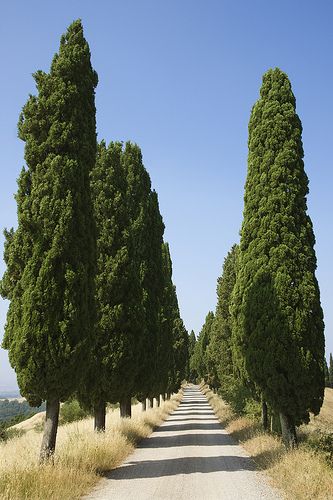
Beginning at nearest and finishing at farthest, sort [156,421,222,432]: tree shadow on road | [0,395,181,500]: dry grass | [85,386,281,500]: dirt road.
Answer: [0,395,181,500]: dry grass, [85,386,281,500]: dirt road, [156,421,222,432]: tree shadow on road

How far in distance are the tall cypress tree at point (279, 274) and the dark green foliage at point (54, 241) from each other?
19.6ft

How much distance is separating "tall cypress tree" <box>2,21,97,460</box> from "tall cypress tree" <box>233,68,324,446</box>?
599 centimetres

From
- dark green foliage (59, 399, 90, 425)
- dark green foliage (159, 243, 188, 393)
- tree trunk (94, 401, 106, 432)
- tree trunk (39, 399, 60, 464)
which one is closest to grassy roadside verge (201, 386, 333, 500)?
tree trunk (39, 399, 60, 464)

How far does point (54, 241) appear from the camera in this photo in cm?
1164

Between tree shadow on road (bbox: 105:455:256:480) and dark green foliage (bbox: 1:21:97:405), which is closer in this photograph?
dark green foliage (bbox: 1:21:97:405)

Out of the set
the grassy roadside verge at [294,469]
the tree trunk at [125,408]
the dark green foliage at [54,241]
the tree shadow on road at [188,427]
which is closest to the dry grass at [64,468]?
the dark green foliage at [54,241]

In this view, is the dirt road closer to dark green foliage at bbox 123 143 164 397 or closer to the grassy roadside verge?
the grassy roadside verge

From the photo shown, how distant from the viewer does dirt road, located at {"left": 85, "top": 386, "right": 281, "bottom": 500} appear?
9.45m

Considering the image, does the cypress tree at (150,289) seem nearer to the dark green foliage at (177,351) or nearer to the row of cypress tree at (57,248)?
the row of cypress tree at (57,248)

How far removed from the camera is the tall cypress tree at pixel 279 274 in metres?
14.3

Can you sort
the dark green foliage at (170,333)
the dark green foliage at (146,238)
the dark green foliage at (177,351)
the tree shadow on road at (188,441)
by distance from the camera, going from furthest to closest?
the dark green foliage at (177,351)
the dark green foliage at (170,333)
the dark green foliage at (146,238)
the tree shadow on road at (188,441)

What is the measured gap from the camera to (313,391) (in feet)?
46.3

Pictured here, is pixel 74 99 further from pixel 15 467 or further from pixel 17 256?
pixel 15 467

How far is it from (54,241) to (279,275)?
24.6ft
